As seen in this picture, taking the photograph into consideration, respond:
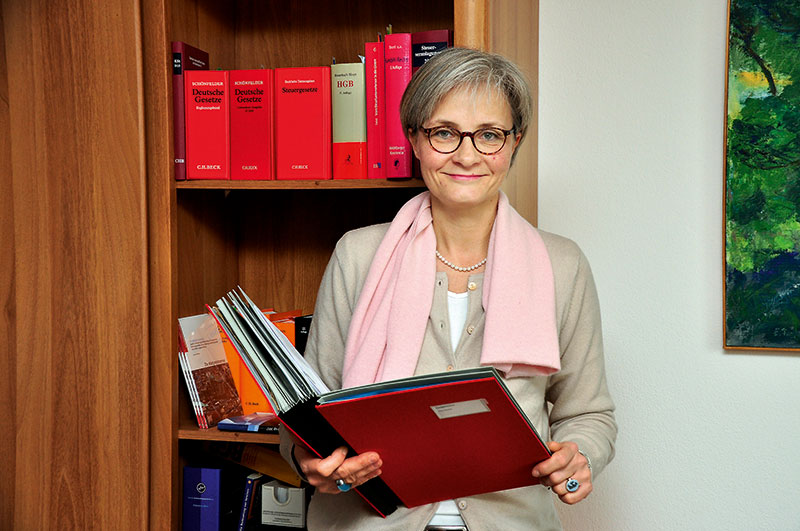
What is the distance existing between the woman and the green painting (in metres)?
0.59

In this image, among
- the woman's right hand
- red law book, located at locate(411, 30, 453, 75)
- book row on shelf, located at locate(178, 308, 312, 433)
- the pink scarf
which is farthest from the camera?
book row on shelf, located at locate(178, 308, 312, 433)

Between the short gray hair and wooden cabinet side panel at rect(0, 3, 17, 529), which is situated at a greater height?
the short gray hair

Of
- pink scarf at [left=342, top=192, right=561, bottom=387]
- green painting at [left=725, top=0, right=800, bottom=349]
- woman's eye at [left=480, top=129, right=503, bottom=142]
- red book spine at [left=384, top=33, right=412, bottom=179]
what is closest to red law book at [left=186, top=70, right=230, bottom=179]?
red book spine at [left=384, top=33, right=412, bottom=179]

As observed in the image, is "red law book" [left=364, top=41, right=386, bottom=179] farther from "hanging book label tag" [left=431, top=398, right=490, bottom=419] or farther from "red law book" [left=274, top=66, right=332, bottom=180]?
"hanging book label tag" [left=431, top=398, right=490, bottom=419]

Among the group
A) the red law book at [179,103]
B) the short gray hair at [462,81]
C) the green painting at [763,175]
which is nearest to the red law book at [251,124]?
the red law book at [179,103]

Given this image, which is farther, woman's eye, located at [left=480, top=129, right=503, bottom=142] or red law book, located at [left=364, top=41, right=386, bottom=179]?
red law book, located at [left=364, top=41, right=386, bottom=179]

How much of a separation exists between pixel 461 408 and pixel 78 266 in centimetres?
110

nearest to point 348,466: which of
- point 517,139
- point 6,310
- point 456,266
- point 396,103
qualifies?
point 456,266

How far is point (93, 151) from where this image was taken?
1.76 m

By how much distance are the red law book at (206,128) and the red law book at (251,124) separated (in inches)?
1.0

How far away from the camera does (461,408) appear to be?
1.08m

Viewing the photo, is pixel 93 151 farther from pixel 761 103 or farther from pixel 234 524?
pixel 761 103

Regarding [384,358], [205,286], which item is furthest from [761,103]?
[205,286]

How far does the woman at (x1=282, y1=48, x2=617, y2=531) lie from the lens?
138cm
